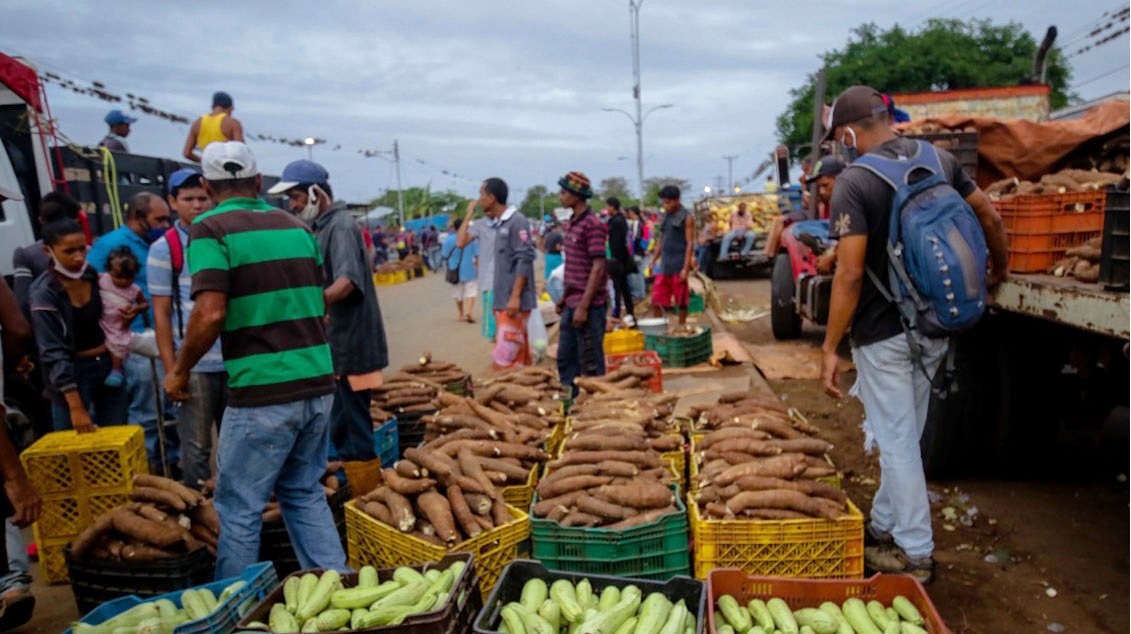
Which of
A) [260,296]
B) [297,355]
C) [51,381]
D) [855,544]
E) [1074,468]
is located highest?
[260,296]

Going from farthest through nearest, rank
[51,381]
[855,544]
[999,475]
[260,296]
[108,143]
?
1. [108,143]
2. [999,475]
3. [51,381]
4. [855,544]
5. [260,296]

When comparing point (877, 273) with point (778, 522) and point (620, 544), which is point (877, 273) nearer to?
point (778, 522)

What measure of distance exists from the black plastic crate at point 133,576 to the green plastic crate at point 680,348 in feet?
20.8

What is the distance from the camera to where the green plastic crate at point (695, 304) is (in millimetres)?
14482

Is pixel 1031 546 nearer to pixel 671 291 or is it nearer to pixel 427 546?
pixel 427 546

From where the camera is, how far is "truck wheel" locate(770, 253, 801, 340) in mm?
11078

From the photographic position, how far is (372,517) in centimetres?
396

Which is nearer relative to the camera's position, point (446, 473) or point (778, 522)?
point (778, 522)

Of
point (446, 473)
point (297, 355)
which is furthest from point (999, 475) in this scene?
point (297, 355)

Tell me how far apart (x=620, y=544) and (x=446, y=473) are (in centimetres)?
104

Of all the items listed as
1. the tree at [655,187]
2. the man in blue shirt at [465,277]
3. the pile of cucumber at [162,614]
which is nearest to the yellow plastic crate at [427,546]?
the pile of cucumber at [162,614]

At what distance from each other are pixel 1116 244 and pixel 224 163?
408 cm

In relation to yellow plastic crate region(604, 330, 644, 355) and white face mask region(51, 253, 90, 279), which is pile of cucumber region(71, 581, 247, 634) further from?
yellow plastic crate region(604, 330, 644, 355)

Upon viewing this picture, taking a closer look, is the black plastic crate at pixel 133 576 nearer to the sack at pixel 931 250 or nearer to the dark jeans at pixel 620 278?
the sack at pixel 931 250
